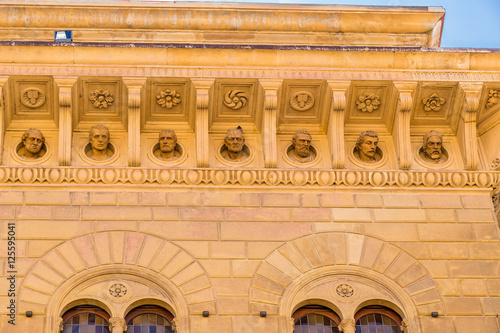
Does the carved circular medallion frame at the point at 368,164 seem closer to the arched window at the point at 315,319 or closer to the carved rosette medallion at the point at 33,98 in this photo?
the arched window at the point at 315,319

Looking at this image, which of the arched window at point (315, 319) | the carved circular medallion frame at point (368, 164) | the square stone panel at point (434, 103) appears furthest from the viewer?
the square stone panel at point (434, 103)

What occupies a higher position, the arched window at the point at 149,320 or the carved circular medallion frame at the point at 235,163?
the carved circular medallion frame at the point at 235,163

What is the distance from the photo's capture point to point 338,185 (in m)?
21.4

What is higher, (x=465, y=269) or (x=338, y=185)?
(x=338, y=185)

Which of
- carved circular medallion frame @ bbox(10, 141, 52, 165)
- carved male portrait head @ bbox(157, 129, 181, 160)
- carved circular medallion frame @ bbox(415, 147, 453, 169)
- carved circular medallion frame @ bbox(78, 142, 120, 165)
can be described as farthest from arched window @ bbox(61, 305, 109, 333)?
carved circular medallion frame @ bbox(415, 147, 453, 169)

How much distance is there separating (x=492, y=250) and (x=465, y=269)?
0.65 meters

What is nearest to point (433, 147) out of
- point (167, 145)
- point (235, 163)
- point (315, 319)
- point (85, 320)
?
point (235, 163)

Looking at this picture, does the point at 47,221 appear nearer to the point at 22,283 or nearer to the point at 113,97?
the point at 22,283

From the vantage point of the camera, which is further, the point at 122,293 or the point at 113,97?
the point at 113,97

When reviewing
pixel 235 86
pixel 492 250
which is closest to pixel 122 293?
pixel 235 86

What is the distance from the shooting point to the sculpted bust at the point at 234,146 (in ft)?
71.1

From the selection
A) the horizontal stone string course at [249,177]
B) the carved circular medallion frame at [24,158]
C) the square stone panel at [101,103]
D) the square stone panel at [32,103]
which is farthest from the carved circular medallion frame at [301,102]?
the carved circular medallion frame at [24,158]

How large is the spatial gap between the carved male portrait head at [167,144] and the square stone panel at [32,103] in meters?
1.90

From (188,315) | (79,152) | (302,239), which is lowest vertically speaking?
(188,315)
